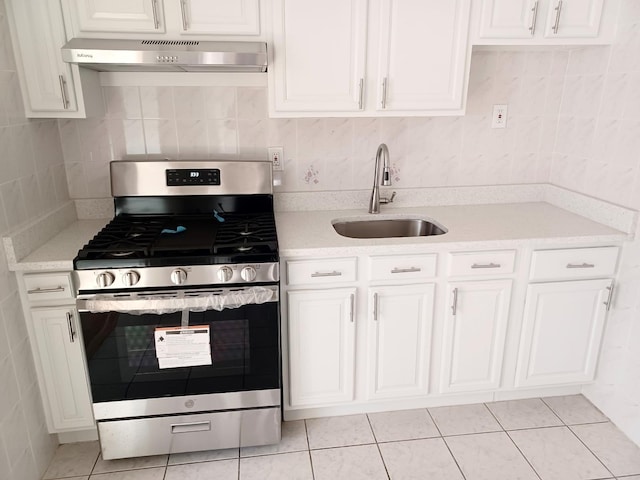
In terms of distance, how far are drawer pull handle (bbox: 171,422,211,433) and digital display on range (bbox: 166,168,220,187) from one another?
1084 millimetres

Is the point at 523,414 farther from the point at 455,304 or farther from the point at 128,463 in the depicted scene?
the point at 128,463

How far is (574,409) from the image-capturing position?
233cm

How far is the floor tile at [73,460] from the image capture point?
1954mm

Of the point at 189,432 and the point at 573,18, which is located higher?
the point at 573,18

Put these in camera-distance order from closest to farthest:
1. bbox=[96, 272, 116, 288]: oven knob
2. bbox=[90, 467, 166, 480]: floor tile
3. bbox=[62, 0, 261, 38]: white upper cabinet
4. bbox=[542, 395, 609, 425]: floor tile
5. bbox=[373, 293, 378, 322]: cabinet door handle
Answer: bbox=[96, 272, 116, 288]: oven knob → bbox=[62, 0, 261, 38]: white upper cabinet → bbox=[90, 467, 166, 480]: floor tile → bbox=[373, 293, 378, 322]: cabinet door handle → bbox=[542, 395, 609, 425]: floor tile

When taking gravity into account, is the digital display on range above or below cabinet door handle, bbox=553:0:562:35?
below

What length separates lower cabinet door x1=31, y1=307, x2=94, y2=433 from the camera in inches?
74.0

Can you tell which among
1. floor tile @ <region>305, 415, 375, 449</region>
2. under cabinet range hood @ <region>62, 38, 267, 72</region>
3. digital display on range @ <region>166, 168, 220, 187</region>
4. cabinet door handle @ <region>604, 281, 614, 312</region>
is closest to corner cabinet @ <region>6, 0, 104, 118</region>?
under cabinet range hood @ <region>62, 38, 267, 72</region>

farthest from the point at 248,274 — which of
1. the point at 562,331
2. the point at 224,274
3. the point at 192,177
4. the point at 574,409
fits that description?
the point at 574,409

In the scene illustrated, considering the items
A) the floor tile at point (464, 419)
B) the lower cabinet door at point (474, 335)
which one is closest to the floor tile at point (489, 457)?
the floor tile at point (464, 419)

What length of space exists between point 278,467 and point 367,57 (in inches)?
70.7

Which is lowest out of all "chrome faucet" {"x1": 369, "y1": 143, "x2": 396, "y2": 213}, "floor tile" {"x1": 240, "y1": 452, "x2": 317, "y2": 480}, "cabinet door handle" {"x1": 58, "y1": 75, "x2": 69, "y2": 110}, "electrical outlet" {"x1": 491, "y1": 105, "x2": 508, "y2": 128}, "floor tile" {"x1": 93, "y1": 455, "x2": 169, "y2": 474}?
"floor tile" {"x1": 93, "y1": 455, "x2": 169, "y2": 474}

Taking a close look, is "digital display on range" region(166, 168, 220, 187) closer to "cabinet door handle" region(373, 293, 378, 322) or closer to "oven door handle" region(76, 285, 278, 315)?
"oven door handle" region(76, 285, 278, 315)

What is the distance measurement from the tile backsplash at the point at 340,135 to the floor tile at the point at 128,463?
1237 millimetres
